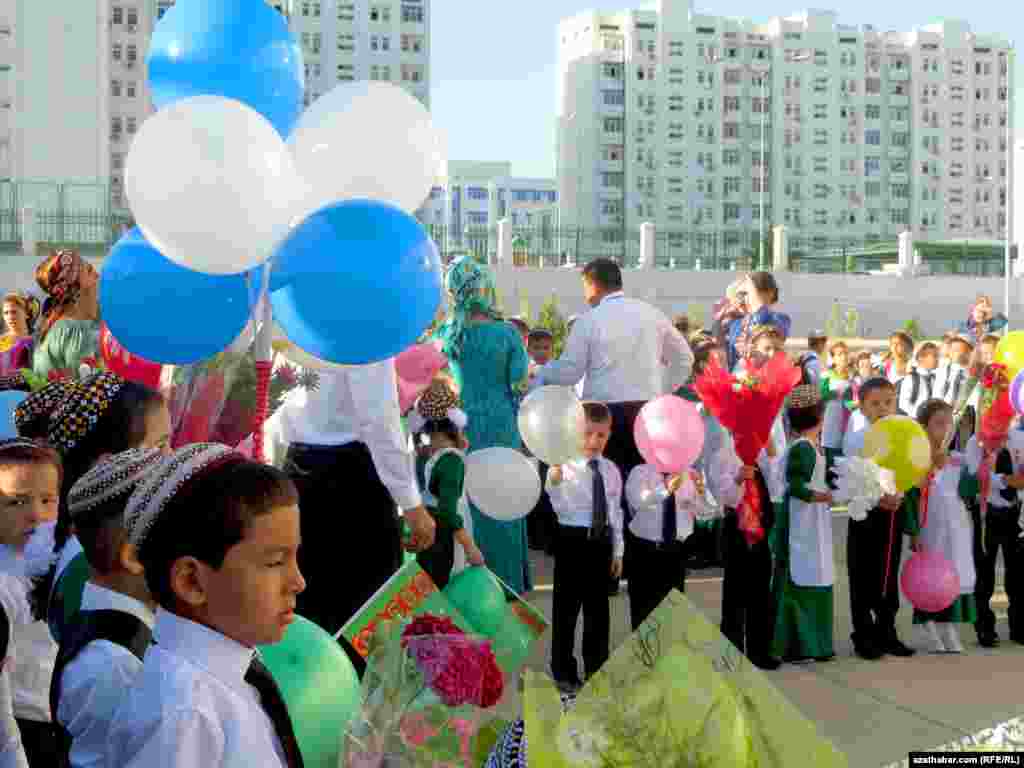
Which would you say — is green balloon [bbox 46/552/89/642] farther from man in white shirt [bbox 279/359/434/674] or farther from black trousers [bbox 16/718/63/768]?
man in white shirt [bbox 279/359/434/674]

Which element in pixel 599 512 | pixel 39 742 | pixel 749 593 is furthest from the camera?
pixel 749 593

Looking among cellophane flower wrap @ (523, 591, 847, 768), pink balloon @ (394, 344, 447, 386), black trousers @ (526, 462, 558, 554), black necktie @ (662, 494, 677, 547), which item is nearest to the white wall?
black trousers @ (526, 462, 558, 554)

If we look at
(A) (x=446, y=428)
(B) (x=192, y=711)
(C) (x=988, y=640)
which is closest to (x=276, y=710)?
(B) (x=192, y=711)

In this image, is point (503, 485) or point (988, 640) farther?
point (988, 640)

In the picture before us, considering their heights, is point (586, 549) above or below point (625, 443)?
below

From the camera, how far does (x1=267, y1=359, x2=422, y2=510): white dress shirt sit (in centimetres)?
434

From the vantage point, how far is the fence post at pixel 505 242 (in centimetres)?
4481

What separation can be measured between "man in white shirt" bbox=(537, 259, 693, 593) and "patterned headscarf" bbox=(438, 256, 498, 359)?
0.68 metres

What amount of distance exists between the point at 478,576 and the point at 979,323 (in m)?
9.20

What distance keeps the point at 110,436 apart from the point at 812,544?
428 centimetres

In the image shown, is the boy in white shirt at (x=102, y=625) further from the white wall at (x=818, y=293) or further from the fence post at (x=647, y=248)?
the fence post at (x=647, y=248)

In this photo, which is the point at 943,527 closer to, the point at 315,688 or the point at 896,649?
the point at 896,649

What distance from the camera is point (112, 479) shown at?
7.92ft

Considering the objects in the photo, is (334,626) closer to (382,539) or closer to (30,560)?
(382,539)
